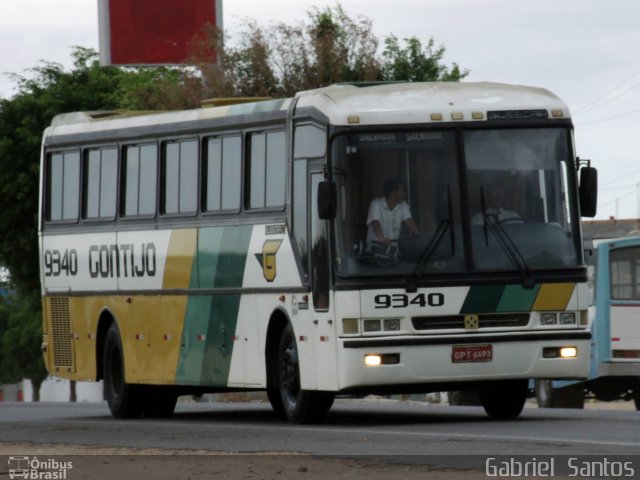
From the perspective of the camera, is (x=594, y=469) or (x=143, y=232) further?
(x=143, y=232)

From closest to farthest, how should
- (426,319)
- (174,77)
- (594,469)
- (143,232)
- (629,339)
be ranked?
(594,469) → (426,319) → (143,232) → (629,339) → (174,77)

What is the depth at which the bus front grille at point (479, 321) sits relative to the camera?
1973 centimetres

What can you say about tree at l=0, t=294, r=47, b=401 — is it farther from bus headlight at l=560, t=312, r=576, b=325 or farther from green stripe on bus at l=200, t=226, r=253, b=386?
bus headlight at l=560, t=312, r=576, b=325

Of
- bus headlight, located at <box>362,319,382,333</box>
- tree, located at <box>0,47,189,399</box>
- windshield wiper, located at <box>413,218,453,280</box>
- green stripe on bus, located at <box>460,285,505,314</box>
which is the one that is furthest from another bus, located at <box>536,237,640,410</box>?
tree, located at <box>0,47,189,399</box>

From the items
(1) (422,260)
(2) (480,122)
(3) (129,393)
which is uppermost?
(2) (480,122)

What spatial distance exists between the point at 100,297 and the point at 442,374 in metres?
6.82

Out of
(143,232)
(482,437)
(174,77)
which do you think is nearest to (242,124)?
(143,232)

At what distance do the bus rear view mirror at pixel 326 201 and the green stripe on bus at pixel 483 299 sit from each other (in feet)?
4.78

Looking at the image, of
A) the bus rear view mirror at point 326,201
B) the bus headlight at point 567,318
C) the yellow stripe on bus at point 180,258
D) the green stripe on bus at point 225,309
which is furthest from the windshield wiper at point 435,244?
the yellow stripe on bus at point 180,258

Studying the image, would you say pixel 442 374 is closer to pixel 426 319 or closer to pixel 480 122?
pixel 426 319

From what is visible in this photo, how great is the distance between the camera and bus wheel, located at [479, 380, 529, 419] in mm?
21203

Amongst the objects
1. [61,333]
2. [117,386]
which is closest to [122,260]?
[117,386]

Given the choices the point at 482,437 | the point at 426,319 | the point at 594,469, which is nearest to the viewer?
the point at 594,469

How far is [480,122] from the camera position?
66.4 ft
